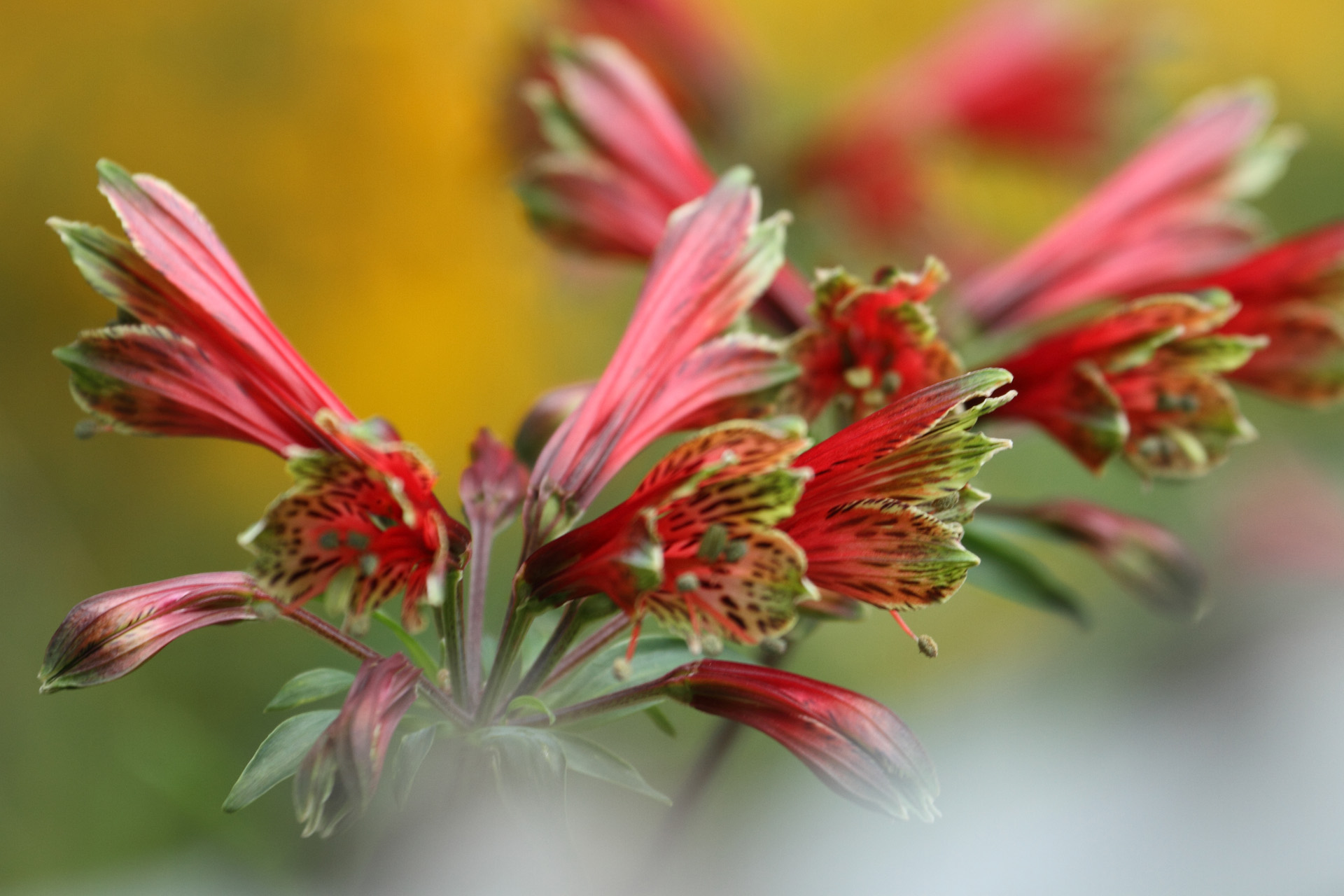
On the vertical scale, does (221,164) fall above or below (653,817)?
above

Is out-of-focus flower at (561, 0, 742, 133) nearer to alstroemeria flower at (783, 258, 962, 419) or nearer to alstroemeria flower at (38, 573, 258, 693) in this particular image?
→ alstroemeria flower at (783, 258, 962, 419)

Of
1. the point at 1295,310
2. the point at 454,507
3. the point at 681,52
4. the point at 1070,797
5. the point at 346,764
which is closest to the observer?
the point at 346,764

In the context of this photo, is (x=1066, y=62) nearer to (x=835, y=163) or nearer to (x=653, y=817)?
(x=835, y=163)

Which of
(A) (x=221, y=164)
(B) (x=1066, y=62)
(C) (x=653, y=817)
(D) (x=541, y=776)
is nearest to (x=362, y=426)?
(D) (x=541, y=776)

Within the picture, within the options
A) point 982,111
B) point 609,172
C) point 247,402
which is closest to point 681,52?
point 982,111

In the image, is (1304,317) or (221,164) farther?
(221,164)

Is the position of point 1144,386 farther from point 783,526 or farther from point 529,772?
point 529,772

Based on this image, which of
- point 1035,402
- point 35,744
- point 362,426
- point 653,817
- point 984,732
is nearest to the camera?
point 362,426

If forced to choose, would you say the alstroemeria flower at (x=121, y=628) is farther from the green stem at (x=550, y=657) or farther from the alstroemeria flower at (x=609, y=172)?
the alstroemeria flower at (x=609, y=172)
